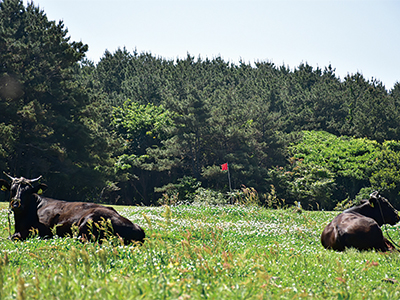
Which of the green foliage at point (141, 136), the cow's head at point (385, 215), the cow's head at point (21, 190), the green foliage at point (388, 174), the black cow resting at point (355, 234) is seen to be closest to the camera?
the black cow resting at point (355, 234)

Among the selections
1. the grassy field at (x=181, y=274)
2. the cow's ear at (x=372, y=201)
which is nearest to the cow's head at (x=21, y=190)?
the grassy field at (x=181, y=274)

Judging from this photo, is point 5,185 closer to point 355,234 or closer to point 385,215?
point 355,234

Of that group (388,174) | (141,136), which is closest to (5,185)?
(141,136)

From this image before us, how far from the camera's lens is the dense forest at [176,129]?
3109 cm

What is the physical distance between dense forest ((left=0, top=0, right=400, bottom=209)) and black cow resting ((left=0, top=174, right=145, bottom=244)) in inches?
495

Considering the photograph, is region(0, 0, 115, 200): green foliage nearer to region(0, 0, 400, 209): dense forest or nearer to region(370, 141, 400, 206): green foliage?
region(0, 0, 400, 209): dense forest

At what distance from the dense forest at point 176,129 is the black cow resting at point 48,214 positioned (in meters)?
12.6

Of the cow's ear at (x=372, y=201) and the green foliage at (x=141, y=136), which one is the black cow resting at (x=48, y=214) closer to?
the cow's ear at (x=372, y=201)

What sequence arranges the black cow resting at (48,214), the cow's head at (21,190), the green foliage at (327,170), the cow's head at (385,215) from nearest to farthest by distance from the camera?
the black cow resting at (48,214) → the cow's head at (21,190) → the cow's head at (385,215) → the green foliage at (327,170)

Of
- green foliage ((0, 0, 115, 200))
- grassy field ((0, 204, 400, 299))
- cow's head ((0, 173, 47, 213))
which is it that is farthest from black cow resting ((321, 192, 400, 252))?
green foliage ((0, 0, 115, 200))

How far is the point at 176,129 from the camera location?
40.1 meters

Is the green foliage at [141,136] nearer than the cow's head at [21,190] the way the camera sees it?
No

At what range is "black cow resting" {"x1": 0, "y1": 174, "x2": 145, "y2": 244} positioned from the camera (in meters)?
8.30

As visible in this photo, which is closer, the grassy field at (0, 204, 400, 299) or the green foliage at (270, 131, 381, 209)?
the grassy field at (0, 204, 400, 299)
